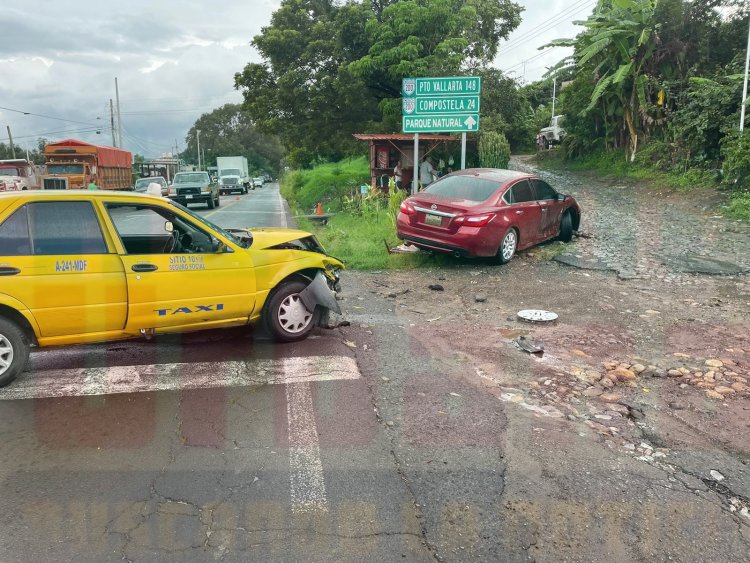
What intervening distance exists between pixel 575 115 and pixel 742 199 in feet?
43.1

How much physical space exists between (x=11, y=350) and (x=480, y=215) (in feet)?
22.4

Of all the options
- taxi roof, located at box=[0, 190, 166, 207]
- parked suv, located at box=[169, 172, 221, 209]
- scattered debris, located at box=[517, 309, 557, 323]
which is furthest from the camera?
parked suv, located at box=[169, 172, 221, 209]

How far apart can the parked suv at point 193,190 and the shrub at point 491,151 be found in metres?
13.0

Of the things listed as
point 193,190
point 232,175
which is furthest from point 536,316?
point 232,175

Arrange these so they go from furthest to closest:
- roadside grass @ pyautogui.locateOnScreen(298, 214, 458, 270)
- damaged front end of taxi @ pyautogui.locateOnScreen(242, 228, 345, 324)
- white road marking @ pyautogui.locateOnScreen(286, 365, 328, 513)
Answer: roadside grass @ pyautogui.locateOnScreen(298, 214, 458, 270), damaged front end of taxi @ pyautogui.locateOnScreen(242, 228, 345, 324), white road marking @ pyautogui.locateOnScreen(286, 365, 328, 513)

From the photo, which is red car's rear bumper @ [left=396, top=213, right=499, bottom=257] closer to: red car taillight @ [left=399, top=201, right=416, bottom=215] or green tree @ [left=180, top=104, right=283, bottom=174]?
red car taillight @ [left=399, top=201, right=416, bottom=215]

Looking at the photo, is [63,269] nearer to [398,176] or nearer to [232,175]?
[398,176]

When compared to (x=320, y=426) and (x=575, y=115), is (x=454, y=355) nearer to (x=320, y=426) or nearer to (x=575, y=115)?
(x=320, y=426)

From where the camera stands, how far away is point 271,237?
6.41 m

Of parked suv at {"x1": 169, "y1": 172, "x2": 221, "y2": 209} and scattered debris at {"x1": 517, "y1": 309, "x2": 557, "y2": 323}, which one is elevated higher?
parked suv at {"x1": 169, "y1": 172, "x2": 221, "y2": 209}

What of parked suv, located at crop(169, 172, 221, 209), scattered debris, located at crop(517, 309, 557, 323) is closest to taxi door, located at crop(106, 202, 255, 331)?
scattered debris, located at crop(517, 309, 557, 323)

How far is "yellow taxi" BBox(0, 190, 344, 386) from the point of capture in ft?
16.2

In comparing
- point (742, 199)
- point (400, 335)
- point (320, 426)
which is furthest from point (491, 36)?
point (320, 426)

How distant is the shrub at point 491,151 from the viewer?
2022cm
